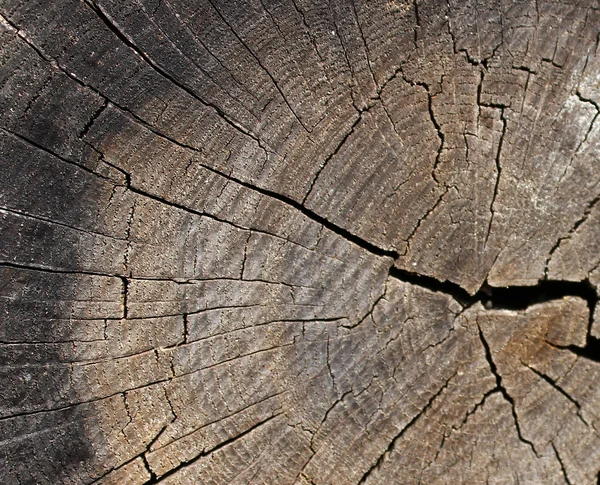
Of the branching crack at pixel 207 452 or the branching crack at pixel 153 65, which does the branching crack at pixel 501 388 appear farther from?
the branching crack at pixel 153 65

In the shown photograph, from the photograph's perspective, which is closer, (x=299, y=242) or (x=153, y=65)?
(x=153, y=65)

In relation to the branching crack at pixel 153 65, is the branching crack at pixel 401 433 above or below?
below

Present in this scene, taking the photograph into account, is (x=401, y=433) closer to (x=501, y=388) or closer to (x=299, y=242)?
(x=501, y=388)

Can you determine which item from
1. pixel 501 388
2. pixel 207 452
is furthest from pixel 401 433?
pixel 207 452

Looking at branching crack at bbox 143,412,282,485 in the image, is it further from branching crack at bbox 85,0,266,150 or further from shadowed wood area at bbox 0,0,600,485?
branching crack at bbox 85,0,266,150

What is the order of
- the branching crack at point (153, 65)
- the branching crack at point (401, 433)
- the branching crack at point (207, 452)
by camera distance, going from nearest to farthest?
the branching crack at point (153, 65) < the branching crack at point (207, 452) < the branching crack at point (401, 433)

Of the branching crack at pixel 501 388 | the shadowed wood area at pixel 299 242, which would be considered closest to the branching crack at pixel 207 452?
the shadowed wood area at pixel 299 242

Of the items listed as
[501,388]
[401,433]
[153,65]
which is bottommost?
[401,433]

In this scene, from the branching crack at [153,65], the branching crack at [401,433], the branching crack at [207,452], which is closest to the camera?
the branching crack at [153,65]

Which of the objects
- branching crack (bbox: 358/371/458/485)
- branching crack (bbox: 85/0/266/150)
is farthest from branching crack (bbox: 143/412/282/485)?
branching crack (bbox: 85/0/266/150)
